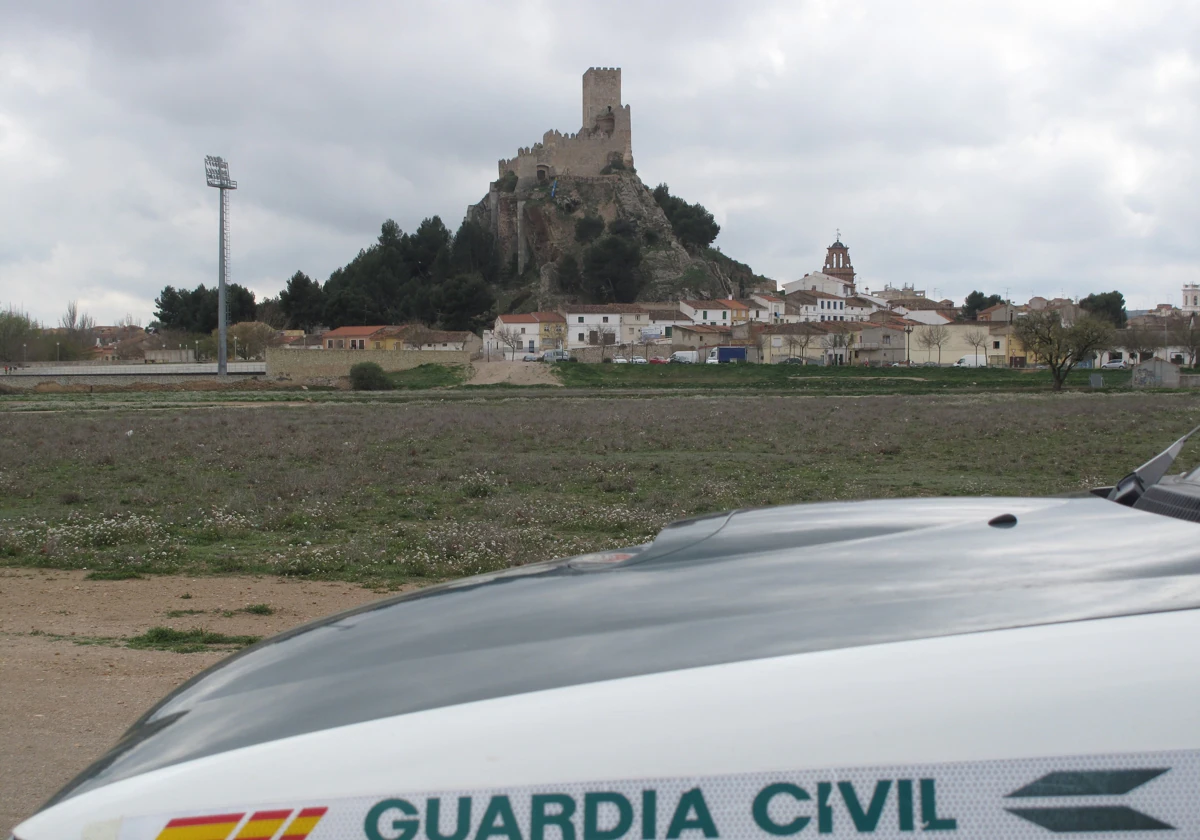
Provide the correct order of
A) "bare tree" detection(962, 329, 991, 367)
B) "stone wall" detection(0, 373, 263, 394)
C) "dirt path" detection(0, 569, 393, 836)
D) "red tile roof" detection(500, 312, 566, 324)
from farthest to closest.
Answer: "red tile roof" detection(500, 312, 566, 324) → "bare tree" detection(962, 329, 991, 367) → "stone wall" detection(0, 373, 263, 394) → "dirt path" detection(0, 569, 393, 836)

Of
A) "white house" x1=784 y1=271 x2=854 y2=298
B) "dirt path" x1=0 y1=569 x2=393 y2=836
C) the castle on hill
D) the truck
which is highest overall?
the castle on hill

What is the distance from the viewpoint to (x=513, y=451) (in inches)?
954

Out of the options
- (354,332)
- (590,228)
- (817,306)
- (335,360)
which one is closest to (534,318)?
(354,332)

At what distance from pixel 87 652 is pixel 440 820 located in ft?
21.8

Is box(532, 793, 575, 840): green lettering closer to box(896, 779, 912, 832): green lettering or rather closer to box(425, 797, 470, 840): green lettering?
box(425, 797, 470, 840): green lettering

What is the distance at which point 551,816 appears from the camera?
1.66 meters

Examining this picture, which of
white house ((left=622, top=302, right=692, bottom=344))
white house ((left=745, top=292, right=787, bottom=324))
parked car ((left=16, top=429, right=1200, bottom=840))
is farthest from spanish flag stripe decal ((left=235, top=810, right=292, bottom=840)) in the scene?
white house ((left=745, top=292, right=787, bottom=324))

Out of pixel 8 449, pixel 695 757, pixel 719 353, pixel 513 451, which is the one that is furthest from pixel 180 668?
pixel 719 353

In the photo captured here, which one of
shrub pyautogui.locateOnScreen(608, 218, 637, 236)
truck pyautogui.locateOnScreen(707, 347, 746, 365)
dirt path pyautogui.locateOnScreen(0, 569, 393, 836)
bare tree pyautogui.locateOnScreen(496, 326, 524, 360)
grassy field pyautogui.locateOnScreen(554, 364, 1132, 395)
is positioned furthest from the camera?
shrub pyautogui.locateOnScreen(608, 218, 637, 236)

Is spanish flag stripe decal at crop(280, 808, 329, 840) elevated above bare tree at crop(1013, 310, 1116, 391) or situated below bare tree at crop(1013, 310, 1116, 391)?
below

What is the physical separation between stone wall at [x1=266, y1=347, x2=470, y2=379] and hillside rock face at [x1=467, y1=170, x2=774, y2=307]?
43685 mm

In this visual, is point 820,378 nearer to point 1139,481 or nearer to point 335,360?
point 335,360

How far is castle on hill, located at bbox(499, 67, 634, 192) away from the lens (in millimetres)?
148500

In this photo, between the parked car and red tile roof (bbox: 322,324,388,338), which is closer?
the parked car
